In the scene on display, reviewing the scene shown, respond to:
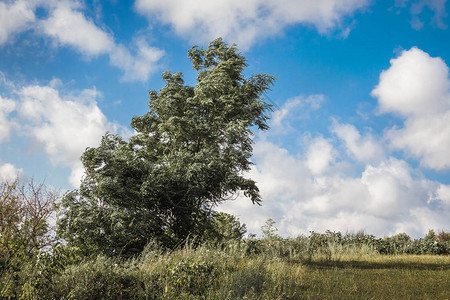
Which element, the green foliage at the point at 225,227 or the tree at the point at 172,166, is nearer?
the tree at the point at 172,166

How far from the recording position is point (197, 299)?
21.0 feet

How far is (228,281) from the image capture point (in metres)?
7.35

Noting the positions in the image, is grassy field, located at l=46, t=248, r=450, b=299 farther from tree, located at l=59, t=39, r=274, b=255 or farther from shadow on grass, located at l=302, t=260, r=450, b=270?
tree, located at l=59, t=39, r=274, b=255

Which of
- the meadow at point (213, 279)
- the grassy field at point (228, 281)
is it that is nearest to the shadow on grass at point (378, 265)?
the meadow at point (213, 279)

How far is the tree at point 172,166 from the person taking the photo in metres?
14.1

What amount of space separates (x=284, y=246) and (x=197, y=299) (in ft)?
28.2

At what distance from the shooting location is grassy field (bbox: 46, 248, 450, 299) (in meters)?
6.48

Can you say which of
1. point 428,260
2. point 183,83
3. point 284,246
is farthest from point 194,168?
point 428,260

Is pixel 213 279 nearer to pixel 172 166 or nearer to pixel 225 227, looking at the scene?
pixel 172 166

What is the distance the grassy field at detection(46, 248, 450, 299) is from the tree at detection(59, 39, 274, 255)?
220 inches

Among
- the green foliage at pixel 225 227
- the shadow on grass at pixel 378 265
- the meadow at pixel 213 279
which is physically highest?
the green foliage at pixel 225 227

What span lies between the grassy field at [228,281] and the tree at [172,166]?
18.3 ft

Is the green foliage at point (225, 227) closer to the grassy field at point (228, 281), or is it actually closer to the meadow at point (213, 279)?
the meadow at point (213, 279)

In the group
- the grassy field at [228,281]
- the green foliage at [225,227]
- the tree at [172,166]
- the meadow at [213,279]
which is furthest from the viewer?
the green foliage at [225,227]
